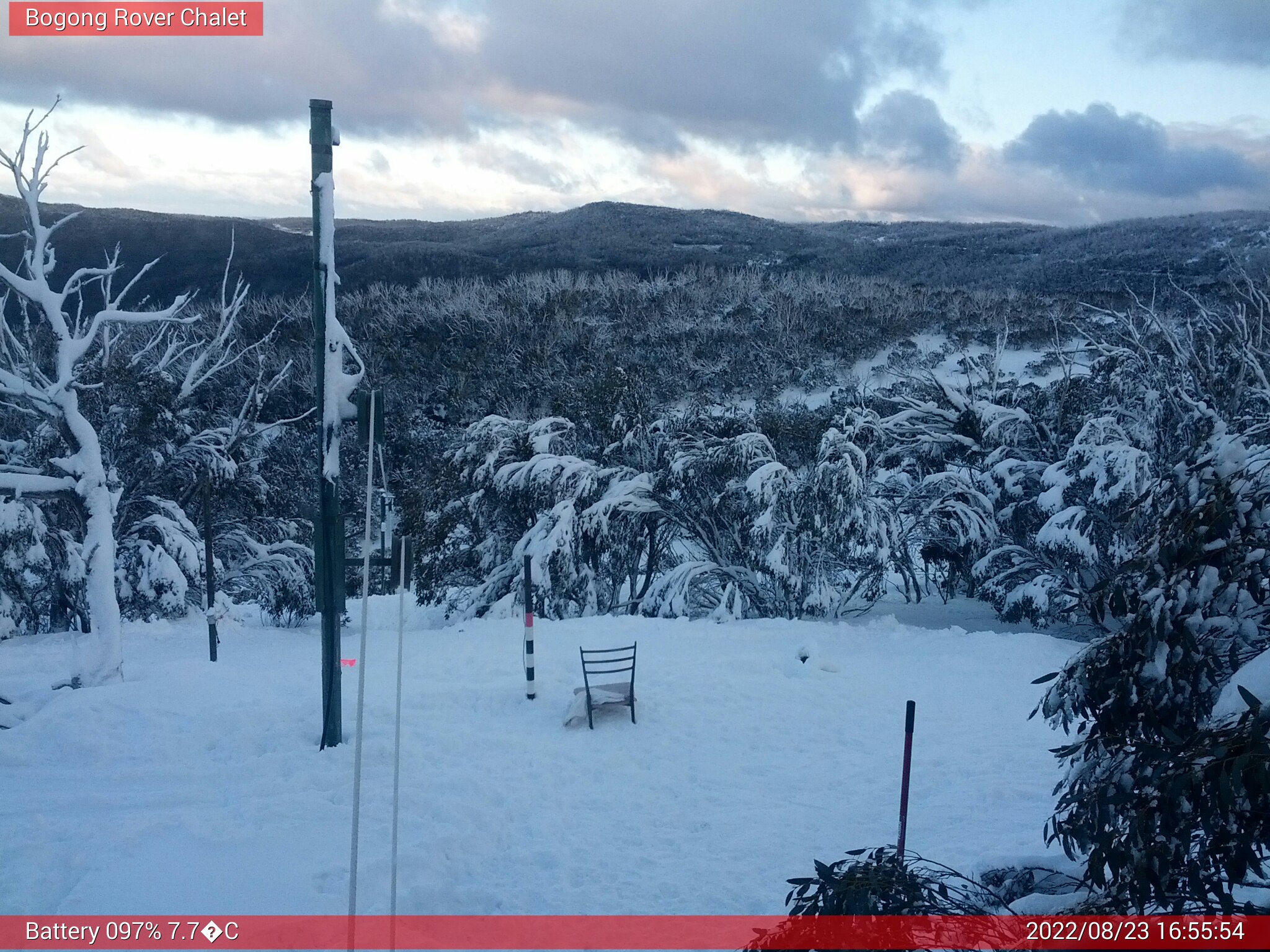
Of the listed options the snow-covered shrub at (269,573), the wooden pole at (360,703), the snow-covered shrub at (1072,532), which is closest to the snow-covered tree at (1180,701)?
the wooden pole at (360,703)

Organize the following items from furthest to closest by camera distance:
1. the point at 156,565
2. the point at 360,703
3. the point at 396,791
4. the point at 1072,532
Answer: the point at 156,565 < the point at 1072,532 < the point at 396,791 < the point at 360,703

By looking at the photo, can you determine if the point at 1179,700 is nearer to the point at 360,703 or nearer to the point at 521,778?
the point at 360,703

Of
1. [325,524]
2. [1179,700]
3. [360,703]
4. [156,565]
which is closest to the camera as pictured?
[1179,700]

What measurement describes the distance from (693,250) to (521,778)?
49263 millimetres

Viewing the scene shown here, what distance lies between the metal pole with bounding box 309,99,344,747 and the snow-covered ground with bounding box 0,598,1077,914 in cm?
44

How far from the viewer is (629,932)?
16.3 feet

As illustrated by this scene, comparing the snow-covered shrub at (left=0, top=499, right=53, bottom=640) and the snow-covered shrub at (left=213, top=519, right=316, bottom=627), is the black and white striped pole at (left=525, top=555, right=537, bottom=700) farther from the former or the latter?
the snow-covered shrub at (left=213, top=519, right=316, bottom=627)

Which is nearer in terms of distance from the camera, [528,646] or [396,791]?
[396,791]

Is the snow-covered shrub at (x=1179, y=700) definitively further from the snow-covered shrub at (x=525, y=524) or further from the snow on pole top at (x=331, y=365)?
the snow-covered shrub at (x=525, y=524)

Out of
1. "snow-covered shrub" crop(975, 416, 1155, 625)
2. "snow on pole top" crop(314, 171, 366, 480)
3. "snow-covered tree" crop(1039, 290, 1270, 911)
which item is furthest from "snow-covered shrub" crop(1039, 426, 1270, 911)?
"snow-covered shrub" crop(975, 416, 1155, 625)

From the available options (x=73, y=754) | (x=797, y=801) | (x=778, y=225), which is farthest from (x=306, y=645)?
(x=778, y=225)

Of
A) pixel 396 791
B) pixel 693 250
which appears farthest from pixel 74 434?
pixel 693 250

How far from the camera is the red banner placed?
9.27ft

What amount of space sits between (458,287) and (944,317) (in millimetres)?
19139
